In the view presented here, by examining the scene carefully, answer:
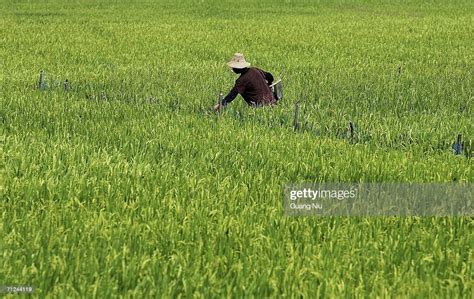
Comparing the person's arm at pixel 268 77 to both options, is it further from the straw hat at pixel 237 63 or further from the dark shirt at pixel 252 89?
the straw hat at pixel 237 63

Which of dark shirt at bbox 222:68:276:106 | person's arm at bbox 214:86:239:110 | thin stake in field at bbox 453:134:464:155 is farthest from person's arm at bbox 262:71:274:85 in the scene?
thin stake in field at bbox 453:134:464:155

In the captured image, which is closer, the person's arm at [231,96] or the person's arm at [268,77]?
the person's arm at [231,96]

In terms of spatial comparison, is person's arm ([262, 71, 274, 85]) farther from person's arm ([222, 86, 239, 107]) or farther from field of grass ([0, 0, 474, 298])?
person's arm ([222, 86, 239, 107])

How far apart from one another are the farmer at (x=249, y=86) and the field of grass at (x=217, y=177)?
0.70 ft

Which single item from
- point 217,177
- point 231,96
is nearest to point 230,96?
point 231,96

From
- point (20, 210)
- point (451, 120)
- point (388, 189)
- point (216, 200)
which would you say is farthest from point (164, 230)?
point (451, 120)

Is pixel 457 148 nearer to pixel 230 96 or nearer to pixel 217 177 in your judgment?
pixel 217 177

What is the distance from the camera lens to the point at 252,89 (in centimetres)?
977

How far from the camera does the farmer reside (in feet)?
31.2

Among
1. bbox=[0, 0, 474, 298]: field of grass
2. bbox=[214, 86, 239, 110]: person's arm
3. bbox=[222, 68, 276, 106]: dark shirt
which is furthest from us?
bbox=[222, 68, 276, 106]: dark shirt

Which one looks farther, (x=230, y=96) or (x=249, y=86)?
(x=249, y=86)

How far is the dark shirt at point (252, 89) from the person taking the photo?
31.3ft

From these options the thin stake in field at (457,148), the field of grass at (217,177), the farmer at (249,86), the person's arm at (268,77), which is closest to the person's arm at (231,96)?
the farmer at (249,86)

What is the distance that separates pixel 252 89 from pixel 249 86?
8 cm
